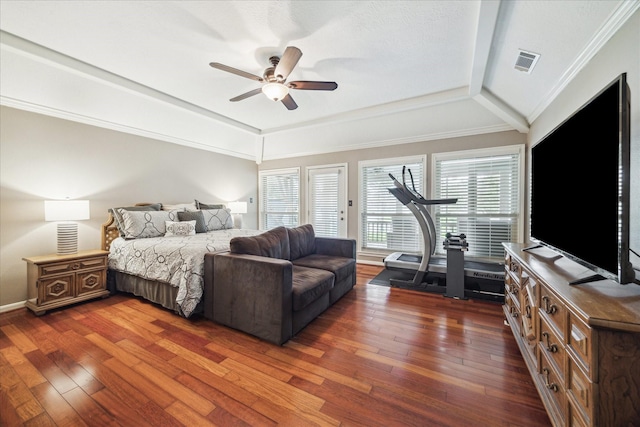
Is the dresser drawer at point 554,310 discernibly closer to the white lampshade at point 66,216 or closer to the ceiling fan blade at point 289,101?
the ceiling fan blade at point 289,101

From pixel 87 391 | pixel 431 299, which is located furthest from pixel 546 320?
pixel 87 391

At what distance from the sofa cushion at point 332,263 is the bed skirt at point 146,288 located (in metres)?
1.25

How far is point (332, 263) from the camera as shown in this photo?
3.04 metres

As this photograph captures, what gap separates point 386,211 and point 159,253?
3.69m

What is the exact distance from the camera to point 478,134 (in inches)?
156

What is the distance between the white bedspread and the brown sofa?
0.42ft

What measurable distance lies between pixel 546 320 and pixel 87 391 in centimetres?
277

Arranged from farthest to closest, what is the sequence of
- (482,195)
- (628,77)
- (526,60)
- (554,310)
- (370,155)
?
(370,155) < (482,195) < (526,60) < (628,77) < (554,310)

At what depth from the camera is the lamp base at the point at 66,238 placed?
2.93 metres

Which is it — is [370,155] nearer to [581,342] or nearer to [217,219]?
[217,219]

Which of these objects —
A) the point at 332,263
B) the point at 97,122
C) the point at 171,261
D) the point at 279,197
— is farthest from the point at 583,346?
the point at 279,197

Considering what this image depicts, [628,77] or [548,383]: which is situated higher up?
[628,77]

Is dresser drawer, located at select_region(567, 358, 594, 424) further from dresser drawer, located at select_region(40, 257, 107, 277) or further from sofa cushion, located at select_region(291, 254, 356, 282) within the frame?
dresser drawer, located at select_region(40, 257, 107, 277)

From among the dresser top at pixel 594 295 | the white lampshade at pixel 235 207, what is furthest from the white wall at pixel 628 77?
the white lampshade at pixel 235 207
